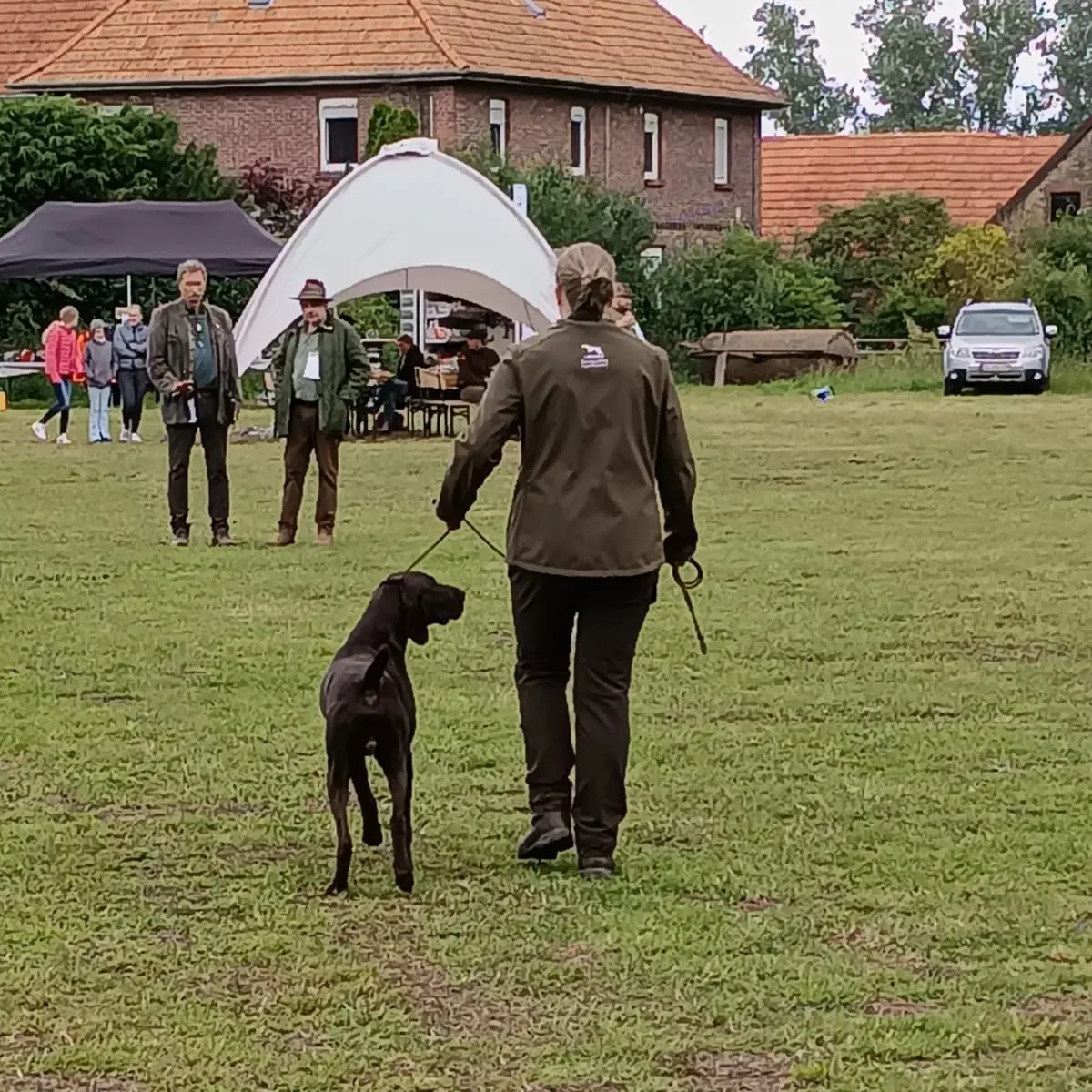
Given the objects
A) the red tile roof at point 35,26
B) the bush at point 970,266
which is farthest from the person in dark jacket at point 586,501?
the red tile roof at point 35,26

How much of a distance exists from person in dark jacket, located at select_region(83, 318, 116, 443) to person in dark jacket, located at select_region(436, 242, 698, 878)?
23225 millimetres

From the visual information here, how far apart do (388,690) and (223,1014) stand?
140cm

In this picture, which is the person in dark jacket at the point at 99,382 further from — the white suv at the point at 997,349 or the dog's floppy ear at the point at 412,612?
the dog's floppy ear at the point at 412,612

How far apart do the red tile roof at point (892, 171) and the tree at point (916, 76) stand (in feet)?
160

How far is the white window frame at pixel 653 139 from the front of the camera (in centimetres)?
5935

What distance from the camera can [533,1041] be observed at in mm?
6066

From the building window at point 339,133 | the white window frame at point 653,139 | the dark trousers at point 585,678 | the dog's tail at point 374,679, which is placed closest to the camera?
the dog's tail at point 374,679

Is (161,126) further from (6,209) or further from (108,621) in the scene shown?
(108,621)

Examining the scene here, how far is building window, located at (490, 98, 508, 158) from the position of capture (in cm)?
5506

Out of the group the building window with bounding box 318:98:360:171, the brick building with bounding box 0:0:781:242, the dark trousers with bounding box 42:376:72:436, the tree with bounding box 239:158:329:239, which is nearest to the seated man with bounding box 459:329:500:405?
the dark trousers with bounding box 42:376:72:436

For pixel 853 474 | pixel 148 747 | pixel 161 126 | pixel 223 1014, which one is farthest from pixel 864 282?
pixel 223 1014

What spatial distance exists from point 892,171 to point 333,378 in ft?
184

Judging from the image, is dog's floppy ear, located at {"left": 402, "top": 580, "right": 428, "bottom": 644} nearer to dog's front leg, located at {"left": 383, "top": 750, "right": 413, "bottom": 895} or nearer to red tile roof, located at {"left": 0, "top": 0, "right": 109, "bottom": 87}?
dog's front leg, located at {"left": 383, "top": 750, "right": 413, "bottom": 895}

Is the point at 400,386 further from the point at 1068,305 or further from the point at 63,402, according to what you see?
the point at 1068,305
